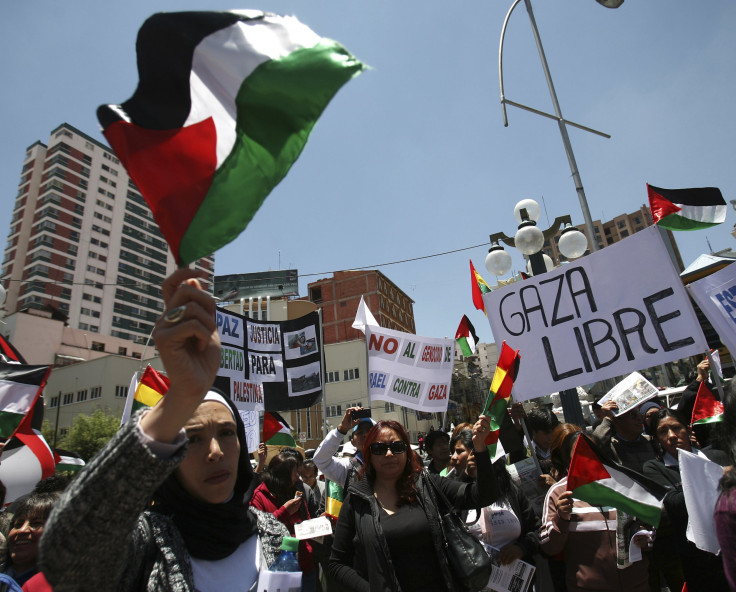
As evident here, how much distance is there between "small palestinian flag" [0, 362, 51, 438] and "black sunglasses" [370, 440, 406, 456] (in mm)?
4543

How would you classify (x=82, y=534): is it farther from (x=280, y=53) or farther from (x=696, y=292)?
(x=696, y=292)

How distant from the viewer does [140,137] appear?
1.63 metres

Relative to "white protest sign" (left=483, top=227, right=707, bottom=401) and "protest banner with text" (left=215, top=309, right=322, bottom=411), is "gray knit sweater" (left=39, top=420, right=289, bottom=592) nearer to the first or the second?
"white protest sign" (left=483, top=227, right=707, bottom=401)

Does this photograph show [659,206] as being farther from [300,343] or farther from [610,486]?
[300,343]

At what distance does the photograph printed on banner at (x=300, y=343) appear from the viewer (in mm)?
8273

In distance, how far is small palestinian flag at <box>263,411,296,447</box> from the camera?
766 centimetres

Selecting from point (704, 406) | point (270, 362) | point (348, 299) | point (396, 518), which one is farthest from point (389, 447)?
point (348, 299)

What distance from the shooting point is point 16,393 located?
5441mm

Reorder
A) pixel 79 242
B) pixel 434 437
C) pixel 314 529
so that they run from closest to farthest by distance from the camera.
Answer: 1. pixel 314 529
2. pixel 434 437
3. pixel 79 242

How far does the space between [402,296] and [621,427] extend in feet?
240

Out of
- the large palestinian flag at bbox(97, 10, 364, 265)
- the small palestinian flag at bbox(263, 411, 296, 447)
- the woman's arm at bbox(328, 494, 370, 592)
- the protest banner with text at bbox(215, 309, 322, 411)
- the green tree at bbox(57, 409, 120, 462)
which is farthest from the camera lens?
the green tree at bbox(57, 409, 120, 462)

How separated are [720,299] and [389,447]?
323cm

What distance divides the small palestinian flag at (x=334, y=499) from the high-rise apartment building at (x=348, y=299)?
56108 millimetres

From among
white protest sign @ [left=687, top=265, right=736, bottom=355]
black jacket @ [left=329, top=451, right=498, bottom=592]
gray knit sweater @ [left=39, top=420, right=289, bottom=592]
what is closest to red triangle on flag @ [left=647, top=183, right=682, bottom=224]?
white protest sign @ [left=687, top=265, right=736, bottom=355]
